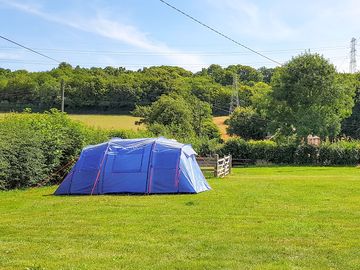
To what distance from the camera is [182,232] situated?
961 cm

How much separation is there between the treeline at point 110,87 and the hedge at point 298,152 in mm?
19245

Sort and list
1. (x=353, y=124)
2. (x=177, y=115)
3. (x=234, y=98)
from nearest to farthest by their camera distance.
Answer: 1. (x=177, y=115)
2. (x=353, y=124)
3. (x=234, y=98)

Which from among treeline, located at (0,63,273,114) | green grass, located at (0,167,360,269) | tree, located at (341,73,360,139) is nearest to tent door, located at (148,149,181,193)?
green grass, located at (0,167,360,269)

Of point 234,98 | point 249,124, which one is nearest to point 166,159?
point 249,124

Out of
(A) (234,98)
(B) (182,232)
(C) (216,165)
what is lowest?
(C) (216,165)

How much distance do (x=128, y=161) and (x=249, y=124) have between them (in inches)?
2252

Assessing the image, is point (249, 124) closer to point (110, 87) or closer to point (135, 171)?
point (110, 87)

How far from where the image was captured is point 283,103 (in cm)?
5506

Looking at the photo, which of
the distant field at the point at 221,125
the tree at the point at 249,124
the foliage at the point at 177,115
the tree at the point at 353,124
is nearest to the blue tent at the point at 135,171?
the foliage at the point at 177,115

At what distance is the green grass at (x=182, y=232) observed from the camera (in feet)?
23.8

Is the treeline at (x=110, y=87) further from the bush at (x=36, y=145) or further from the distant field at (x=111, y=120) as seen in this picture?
the bush at (x=36, y=145)

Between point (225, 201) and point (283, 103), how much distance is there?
4202 centimetres

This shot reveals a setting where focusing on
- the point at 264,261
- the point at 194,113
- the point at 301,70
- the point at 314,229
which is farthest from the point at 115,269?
the point at 194,113

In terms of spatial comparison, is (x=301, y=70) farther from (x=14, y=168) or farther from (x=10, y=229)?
(x=10, y=229)
